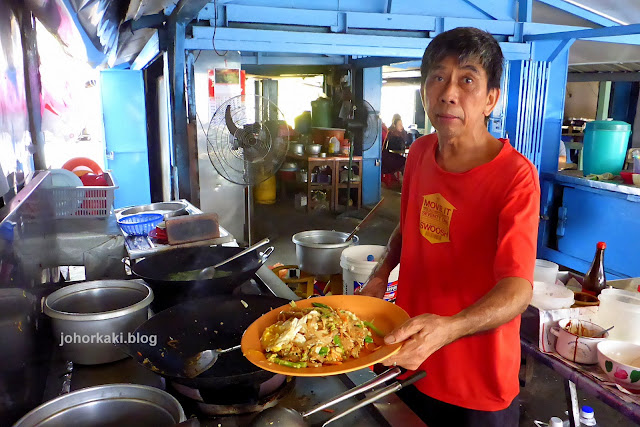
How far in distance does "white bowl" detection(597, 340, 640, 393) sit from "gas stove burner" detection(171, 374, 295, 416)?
1562mm

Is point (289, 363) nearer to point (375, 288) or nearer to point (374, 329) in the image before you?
point (374, 329)

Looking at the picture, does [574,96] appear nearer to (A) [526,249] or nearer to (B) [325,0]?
(B) [325,0]

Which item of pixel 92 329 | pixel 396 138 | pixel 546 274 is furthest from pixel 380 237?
pixel 92 329

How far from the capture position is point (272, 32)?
4.84 m

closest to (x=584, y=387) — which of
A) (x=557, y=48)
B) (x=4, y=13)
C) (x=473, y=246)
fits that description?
(x=473, y=246)

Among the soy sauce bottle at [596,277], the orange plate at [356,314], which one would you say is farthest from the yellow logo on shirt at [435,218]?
the soy sauce bottle at [596,277]

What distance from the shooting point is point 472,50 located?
1.59 m

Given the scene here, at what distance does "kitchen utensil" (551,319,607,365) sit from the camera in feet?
7.11

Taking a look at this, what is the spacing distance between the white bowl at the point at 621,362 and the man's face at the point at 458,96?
1259 mm

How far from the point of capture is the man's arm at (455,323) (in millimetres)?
1248

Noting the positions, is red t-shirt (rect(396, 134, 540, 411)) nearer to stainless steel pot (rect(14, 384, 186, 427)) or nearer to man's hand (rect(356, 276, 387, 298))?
man's hand (rect(356, 276, 387, 298))

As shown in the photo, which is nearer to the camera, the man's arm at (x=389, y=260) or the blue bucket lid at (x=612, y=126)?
the man's arm at (x=389, y=260)

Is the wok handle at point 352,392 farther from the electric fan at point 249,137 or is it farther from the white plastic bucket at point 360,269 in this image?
the electric fan at point 249,137

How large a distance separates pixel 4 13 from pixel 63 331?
4.17ft
